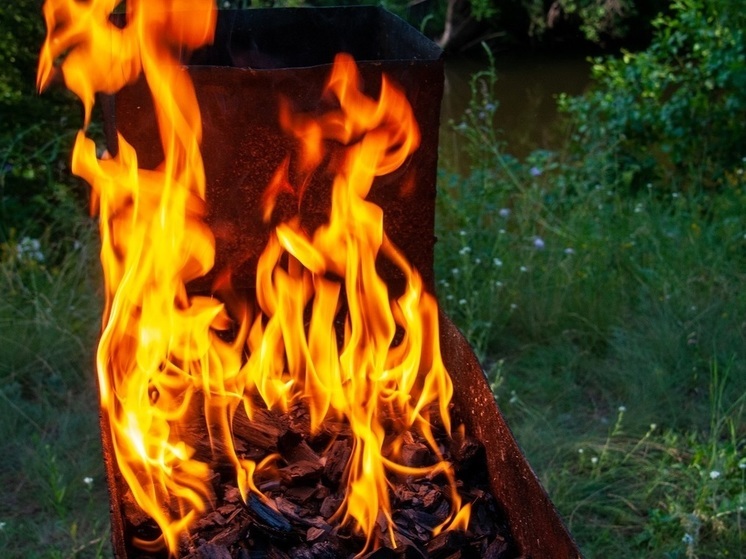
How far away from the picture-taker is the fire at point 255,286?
2.16 metres

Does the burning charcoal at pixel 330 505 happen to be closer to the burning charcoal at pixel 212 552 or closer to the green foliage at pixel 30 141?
the burning charcoal at pixel 212 552

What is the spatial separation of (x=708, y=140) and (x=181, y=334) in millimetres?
4552

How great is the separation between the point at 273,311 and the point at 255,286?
3.1 inches

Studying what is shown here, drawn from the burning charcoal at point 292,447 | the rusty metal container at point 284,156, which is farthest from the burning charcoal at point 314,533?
the rusty metal container at point 284,156

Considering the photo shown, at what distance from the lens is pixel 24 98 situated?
450 centimetres

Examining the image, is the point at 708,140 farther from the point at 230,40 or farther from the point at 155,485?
the point at 155,485

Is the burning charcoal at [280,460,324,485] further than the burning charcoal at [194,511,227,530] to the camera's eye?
Yes

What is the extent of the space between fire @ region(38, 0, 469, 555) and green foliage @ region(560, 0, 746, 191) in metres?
3.40

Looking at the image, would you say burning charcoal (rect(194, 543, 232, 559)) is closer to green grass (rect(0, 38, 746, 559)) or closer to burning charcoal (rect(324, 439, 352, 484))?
burning charcoal (rect(324, 439, 352, 484))

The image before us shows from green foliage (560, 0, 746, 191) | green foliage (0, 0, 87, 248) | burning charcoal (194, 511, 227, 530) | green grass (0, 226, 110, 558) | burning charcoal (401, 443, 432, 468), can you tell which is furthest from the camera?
green foliage (560, 0, 746, 191)

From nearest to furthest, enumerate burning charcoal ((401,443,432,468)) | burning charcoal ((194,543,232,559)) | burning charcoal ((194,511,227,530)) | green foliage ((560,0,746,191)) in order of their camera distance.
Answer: burning charcoal ((194,543,232,559)), burning charcoal ((194,511,227,530)), burning charcoal ((401,443,432,468)), green foliage ((560,0,746,191))

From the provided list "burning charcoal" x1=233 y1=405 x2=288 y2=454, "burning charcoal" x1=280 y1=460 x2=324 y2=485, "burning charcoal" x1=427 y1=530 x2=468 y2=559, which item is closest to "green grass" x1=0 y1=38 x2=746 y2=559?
"burning charcoal" x1=233 y1=405 x2=288 y2=454

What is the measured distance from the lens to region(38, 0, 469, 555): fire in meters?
2.16

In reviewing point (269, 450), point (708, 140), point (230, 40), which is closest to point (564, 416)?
point (269, 450)
